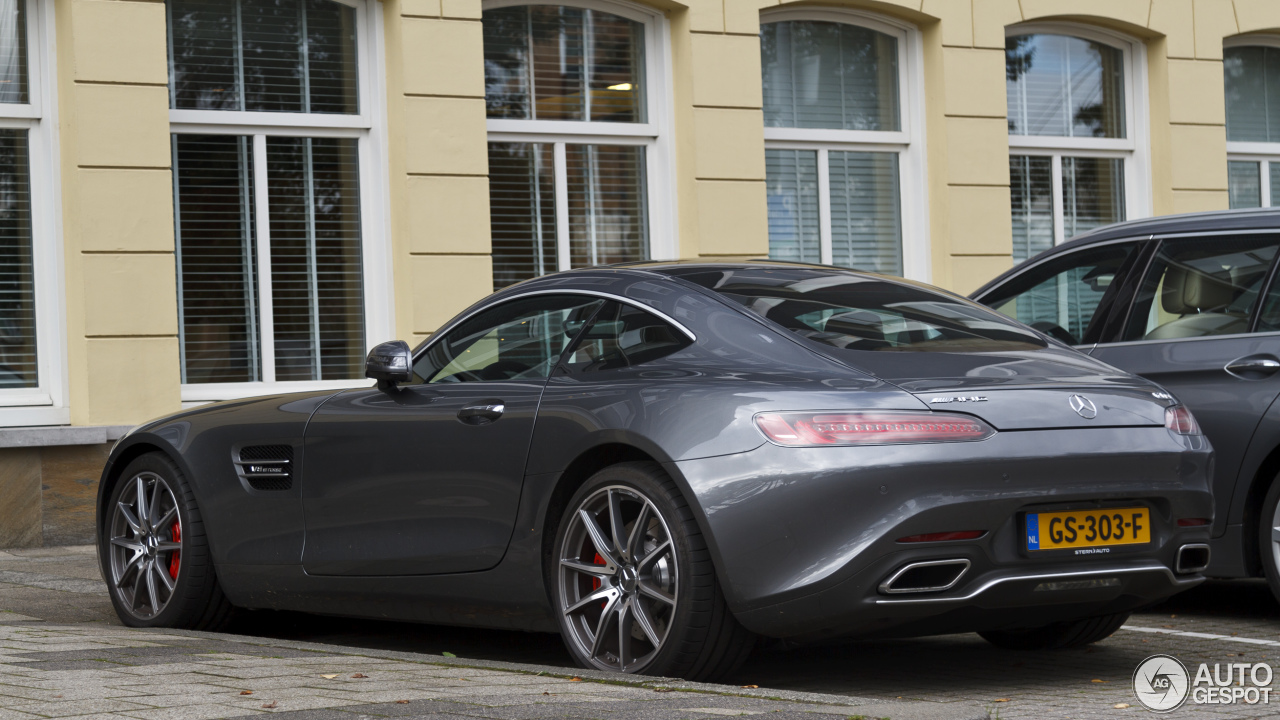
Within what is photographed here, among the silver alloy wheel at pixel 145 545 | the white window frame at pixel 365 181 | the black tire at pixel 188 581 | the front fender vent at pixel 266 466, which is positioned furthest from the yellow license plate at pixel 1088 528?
the white window frame at pixel 365 181

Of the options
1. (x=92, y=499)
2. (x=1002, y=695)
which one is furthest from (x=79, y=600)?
(x=1002, y=695)

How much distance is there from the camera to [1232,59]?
14984 millimetres

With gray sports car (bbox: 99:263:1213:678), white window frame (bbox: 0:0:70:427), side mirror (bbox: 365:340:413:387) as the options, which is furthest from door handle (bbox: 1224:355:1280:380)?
white window frame (bbox: 0:0:70:427)

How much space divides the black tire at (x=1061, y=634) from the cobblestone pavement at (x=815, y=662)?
4 cm

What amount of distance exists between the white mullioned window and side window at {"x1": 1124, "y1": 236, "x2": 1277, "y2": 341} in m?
6.33

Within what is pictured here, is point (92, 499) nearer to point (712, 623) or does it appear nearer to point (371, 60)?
point (371, 60)

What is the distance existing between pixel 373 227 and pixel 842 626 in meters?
7.58

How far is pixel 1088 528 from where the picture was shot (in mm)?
4523

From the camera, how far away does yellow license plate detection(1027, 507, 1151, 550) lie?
444 cm

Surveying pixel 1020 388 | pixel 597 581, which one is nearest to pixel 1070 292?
pixel 1020 388

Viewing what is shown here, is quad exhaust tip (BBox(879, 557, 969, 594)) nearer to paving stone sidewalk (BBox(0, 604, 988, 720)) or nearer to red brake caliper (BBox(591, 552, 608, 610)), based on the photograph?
paving stone sidewalk (BBox(0, 604, 988, 720))

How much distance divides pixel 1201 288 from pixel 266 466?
3.65 m

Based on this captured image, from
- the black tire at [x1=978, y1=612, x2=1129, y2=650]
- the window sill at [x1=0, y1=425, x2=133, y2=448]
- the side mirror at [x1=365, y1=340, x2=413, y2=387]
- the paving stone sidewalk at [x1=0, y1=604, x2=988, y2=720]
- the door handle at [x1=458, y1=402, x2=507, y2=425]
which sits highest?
the side mirror at [x1=365, y1=340, x2=413, y2=387]

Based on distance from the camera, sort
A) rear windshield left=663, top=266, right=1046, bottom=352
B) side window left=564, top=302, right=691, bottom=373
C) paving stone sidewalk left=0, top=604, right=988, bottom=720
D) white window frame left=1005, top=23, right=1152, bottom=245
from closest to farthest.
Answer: paving stone sidewalk left=0, top=604, right=988, bottom=720
rear windshield left=663, top=266, right=1046, bottom=352
side window left=564, top=302, right=691, bottom=373
white window frame left=1005, top=23, right=1152, bottom=245
